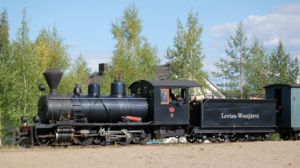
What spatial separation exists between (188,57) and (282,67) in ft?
60.7

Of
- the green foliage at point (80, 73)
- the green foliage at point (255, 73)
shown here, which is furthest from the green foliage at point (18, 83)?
the green foliage at point (255, 73)

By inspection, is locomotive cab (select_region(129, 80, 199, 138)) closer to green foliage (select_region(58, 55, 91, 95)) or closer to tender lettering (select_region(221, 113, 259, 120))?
tender lettering (select_region(221, 113, 259, 120))

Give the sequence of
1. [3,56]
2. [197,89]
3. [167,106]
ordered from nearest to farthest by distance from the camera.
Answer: [167,106]
[3,56]
[197,89]

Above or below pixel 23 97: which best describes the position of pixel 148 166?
below

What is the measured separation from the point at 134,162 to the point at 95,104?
686 centimetres

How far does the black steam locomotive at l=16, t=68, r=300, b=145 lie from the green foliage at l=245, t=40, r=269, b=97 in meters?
14.6

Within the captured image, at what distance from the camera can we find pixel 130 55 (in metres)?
34.6

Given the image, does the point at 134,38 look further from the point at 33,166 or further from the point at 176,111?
the point at 33,166

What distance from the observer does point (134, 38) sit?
115 feet

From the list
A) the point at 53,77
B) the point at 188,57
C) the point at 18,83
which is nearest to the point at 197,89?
the point at 188,57

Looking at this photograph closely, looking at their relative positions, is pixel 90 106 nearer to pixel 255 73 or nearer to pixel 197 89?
pixel 197 89

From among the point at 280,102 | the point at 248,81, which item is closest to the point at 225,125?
the point at 280,102

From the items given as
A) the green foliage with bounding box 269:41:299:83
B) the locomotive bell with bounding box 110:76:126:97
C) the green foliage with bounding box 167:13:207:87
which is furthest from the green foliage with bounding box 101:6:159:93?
the green foliage with bounding box 269:41:299:83

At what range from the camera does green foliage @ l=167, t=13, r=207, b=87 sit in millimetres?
34438
